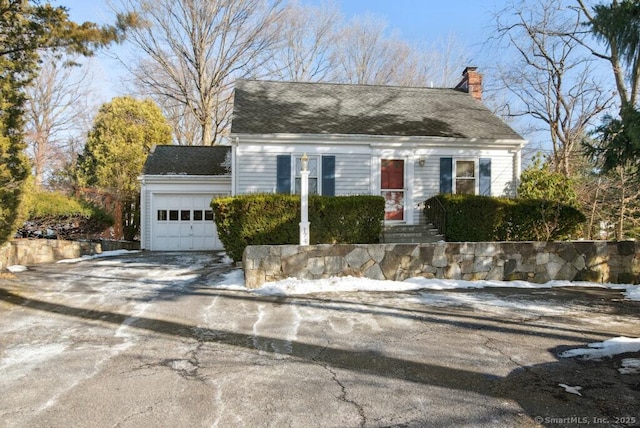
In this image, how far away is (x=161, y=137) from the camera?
2180cm

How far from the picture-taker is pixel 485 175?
12742 mm

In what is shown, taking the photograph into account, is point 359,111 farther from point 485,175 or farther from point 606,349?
point 606,349

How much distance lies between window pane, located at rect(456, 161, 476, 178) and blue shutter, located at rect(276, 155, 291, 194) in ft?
16.9

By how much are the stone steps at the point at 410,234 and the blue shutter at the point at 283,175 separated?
3.04 meters

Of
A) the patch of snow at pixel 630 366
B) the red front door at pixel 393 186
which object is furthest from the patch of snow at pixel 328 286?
the red front door at pixel 393 186

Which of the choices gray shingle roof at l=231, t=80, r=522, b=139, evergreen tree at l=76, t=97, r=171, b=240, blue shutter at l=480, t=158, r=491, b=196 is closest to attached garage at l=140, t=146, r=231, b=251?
gray shingle roof at l=231, t=80, r=522, b=139

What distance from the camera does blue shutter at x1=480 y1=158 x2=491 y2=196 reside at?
41.7 ft

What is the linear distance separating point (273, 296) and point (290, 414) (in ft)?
13.1

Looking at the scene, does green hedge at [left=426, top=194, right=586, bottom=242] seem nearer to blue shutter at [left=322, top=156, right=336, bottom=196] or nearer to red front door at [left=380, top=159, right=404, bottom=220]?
red front door at [left=380, top=159, right=404, bottom=220]

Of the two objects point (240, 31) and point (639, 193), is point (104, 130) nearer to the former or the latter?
point (240, 31)

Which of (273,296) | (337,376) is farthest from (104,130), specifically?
(337,376)

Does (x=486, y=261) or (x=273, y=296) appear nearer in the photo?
(x=273, y=296)

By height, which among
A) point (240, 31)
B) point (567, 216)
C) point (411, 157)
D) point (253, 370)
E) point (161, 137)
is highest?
point (240, 31)

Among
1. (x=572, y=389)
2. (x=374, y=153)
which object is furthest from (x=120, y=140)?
(x=572, y=389)
